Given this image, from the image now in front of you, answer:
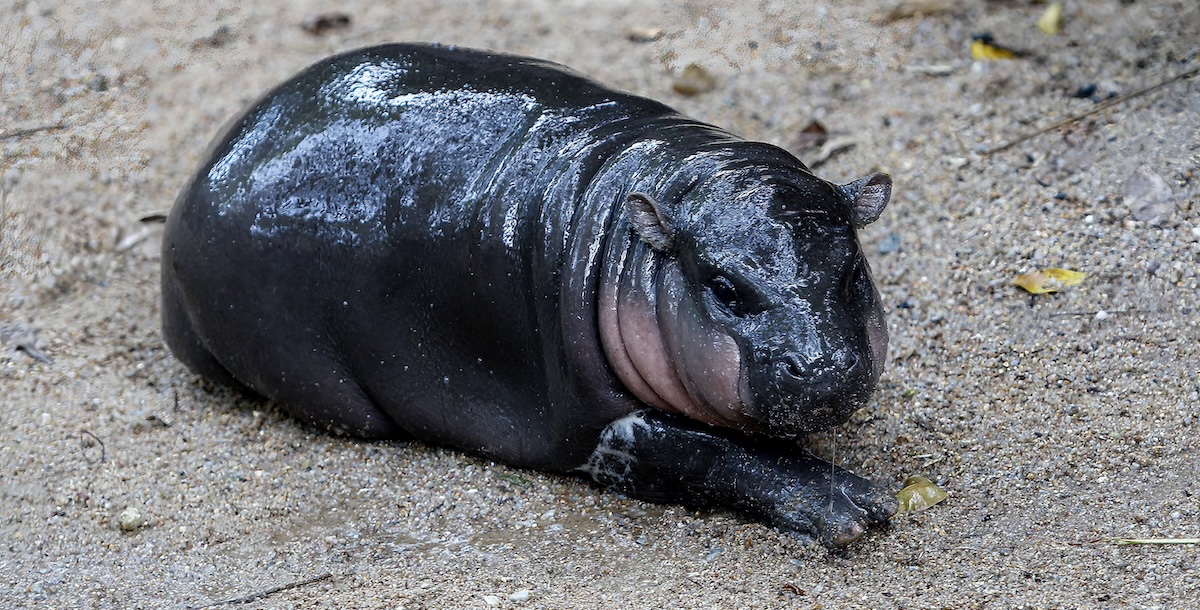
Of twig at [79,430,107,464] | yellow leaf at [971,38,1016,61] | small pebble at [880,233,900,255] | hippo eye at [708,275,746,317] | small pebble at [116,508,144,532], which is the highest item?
hippo eye at [708,275,746,317]

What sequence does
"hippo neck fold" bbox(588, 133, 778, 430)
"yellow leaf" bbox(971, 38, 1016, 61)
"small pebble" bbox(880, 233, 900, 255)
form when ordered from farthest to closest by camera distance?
"yellow leaf" bbox(971, 38, 1016, 61), "small pebble" bbox(880, 233, 900, 255), "hippo neck fold" bbox(588, 133, 778, 430)

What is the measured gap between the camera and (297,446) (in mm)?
6020

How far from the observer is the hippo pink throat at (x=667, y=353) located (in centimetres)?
465

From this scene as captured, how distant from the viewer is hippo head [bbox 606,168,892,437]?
4441 mm

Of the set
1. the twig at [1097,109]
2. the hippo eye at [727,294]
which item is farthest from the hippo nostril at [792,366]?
the twig at [1097,109]

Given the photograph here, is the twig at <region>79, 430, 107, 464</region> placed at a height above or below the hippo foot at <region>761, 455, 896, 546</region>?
below

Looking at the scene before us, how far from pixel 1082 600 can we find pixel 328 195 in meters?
3.33

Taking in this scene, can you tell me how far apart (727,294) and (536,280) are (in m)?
0.90

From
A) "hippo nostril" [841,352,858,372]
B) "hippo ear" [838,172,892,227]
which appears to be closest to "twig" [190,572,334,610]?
"hippo nostril" [841,352,858,372]

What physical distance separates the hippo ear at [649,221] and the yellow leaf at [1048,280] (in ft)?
7.11

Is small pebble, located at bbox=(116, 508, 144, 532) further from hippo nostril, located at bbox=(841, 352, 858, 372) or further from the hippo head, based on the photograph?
hippo nostril, located at bbox=(841, 352, 858, 372)

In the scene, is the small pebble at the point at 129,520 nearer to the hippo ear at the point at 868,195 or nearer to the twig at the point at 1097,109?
the hippo ear at the point at 868,195

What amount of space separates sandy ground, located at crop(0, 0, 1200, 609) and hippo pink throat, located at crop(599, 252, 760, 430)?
0.51 metres

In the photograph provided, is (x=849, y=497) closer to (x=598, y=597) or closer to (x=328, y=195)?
(x=598, y=597)
